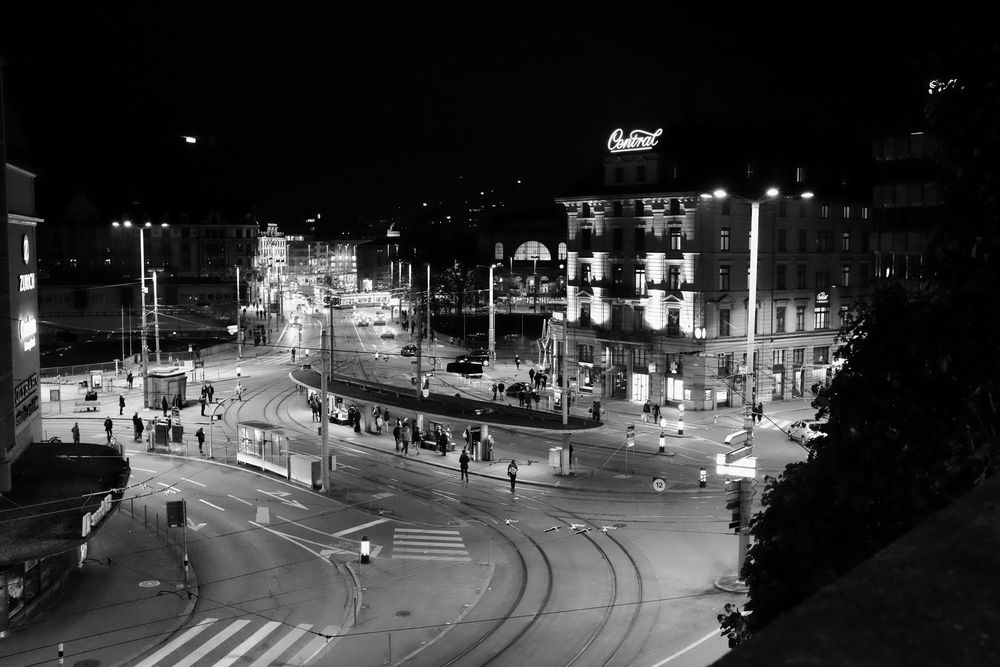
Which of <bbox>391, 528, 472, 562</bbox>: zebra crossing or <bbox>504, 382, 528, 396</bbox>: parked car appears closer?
<bbox>391, 528, 472, 562</bbox>: zebra crossing

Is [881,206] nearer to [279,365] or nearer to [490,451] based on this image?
[490,451]

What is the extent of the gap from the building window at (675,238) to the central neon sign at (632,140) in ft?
18.7

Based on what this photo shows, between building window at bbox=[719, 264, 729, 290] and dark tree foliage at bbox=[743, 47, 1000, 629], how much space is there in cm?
5055

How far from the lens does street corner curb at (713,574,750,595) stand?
81.6 ft

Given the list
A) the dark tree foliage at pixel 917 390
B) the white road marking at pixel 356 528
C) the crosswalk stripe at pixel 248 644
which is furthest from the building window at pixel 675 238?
the dark tree foliage at pixel 917 390

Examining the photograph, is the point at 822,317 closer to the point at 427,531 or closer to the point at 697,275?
the point at 697,275

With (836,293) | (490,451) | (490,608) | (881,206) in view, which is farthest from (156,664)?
(836,293)

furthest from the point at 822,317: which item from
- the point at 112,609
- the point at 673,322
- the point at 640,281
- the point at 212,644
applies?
the point at 212,644

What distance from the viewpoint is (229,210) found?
171 m

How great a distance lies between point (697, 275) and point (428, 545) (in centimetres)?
3510

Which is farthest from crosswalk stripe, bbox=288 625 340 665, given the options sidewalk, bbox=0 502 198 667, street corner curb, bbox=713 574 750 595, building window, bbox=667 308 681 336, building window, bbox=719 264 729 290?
building window, bbox=719 264 729 290

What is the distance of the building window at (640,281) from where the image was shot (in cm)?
6297

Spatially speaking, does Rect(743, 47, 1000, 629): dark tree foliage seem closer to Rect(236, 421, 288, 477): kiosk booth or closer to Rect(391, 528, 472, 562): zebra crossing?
Rect(391, 528, 472, 562): zebra crossing

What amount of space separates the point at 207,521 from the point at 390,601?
11.4 m
